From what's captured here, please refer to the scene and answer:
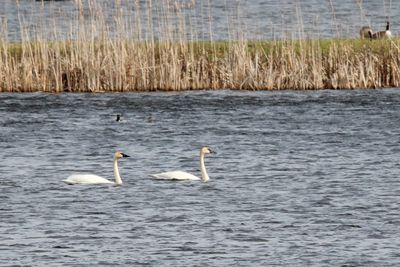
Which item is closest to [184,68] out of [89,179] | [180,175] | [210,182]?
[210,182]

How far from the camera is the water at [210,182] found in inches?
640

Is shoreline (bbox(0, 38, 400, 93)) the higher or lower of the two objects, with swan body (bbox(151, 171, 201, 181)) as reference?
higher

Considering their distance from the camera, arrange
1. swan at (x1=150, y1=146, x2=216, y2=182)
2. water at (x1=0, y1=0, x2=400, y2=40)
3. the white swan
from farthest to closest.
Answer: water at (x1=0, y1=0, x2=400, y2=40), swan at (x1=150, y1=146, x2=216, y2=182), the white swan

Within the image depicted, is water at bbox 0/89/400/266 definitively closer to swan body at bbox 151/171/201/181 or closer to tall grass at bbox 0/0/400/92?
swan body at bbox 151/171/201/181

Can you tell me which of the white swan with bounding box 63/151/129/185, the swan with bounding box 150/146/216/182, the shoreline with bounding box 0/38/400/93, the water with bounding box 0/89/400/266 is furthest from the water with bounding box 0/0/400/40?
the white swan with bounding box 63/151/129/185

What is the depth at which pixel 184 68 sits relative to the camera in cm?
3225

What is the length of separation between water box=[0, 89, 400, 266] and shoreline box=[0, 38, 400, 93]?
11.9 inches

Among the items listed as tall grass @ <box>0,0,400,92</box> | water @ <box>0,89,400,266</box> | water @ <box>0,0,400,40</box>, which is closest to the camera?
water @ <box>0,89,400,266</box>

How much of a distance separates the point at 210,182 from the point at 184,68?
10.7 metres

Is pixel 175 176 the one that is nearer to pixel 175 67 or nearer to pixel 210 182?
pixel 210 182

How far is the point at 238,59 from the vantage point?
1216 inches

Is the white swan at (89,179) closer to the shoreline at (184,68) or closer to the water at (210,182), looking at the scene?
the water at (210,182)

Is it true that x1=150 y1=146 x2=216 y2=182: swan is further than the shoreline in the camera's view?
No

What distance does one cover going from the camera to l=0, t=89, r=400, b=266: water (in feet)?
53.4
